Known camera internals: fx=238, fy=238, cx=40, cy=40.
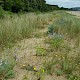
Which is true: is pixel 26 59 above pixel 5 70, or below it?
below

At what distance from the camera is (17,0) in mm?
Answer: 42969

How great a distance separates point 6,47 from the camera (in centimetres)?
674

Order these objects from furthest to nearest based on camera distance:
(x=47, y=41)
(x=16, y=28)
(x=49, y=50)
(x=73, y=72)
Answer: (x=16, y=28), (x=47, y=41), (x=49, y=50), (x=73, y=72)

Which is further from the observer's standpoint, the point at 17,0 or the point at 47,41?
the point at 17,0

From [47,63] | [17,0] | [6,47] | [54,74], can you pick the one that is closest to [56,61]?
[47,63]

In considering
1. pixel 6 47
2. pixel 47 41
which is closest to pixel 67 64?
pixel 6 47

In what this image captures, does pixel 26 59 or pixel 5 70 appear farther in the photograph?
pixel 26 59

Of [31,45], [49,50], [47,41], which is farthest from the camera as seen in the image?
[47,41]

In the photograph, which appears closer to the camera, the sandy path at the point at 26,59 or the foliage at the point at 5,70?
the foliage at the point at 5,70

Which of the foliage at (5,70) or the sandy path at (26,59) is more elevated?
the foliage at (5,70)

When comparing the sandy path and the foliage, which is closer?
the foliage

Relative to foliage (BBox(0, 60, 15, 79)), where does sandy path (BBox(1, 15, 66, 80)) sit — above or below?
below

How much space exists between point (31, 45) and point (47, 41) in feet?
2.45

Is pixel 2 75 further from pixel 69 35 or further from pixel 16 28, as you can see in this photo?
pixel 69 35
